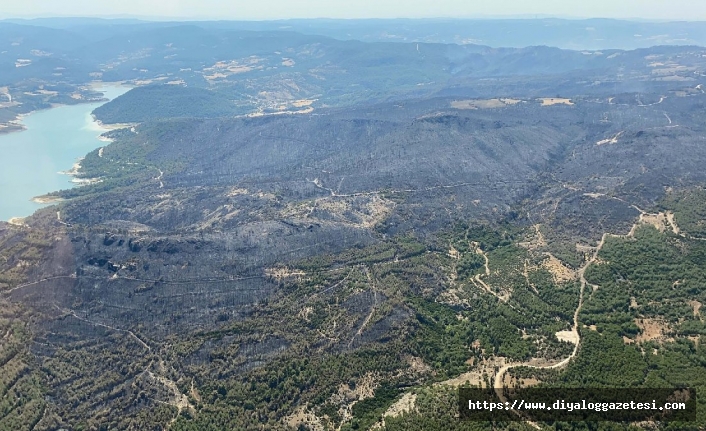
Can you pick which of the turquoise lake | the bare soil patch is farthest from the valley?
the turquoise lake

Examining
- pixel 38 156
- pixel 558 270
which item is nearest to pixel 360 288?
pixel 558 270

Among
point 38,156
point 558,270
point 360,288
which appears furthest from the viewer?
point 38,156

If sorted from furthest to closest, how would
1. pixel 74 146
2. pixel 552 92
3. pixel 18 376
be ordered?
pixel 552 92, pixel 74 146, pixel 18 376

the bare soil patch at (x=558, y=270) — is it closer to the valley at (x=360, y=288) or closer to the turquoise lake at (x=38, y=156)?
the valley at (x=360, y=288)

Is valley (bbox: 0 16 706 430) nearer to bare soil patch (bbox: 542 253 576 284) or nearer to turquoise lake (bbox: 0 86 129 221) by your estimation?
Answer: bare soil patch (bbox: 542 253 576 284)

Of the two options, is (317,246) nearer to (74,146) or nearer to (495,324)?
(495,324)

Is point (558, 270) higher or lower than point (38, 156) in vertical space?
higher

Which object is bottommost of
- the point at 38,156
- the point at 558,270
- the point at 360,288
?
the point at 38,156

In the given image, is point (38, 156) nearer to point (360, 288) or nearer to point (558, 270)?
point (360, 288)

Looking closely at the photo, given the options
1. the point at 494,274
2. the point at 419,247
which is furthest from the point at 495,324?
the point at 419,247
